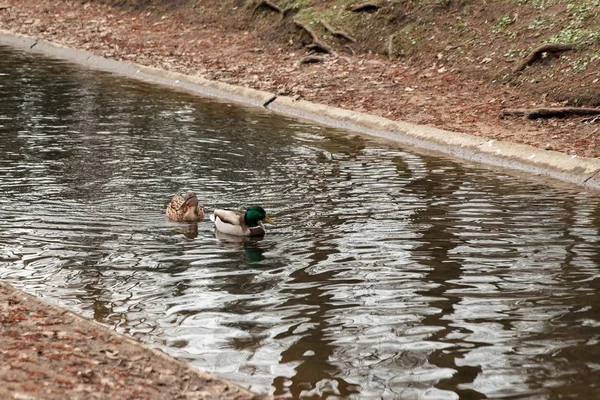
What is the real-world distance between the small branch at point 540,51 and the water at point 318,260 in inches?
168

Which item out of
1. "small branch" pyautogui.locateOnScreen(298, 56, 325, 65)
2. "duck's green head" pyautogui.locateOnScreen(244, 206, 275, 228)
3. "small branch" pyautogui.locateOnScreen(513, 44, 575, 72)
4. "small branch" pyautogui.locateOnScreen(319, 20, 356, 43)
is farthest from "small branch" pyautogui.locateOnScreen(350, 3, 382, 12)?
"duck's green head" pyautogui.locateOnScreen(244, 206, 275, 228)

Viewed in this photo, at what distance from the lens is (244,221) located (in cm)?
1137

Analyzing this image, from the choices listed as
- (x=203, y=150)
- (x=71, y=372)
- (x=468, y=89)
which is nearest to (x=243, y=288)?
(x=71, y=372)

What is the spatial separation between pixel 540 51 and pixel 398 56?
13.6 feet

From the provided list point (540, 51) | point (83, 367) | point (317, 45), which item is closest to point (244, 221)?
point (83, 367)

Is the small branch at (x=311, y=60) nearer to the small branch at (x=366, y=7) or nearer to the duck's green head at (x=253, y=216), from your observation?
the small branch at (x=366, y=7)

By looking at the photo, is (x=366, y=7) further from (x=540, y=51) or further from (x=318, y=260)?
(x=318, y=260)

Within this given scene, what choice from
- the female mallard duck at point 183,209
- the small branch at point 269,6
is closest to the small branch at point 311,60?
the small branch at point 269,6

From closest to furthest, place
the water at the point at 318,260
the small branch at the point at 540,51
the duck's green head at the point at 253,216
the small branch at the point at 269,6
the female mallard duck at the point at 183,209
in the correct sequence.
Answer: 1. the water at the point at 318,260
2. the duck's green head at the point at 253,216
3. the female mallard duck at the point at 183,209
4. the small branch at the point at 540,51
5. the small branch at the point at 269,6

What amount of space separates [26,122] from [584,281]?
1182 centimetres

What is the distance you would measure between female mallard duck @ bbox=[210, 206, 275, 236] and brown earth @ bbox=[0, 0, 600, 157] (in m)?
6.48

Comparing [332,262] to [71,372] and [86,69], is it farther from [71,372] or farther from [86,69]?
[86,69]

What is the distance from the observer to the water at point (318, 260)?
7.72 meters

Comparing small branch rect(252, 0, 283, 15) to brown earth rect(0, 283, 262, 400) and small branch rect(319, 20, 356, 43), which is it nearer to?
small branch rect(319, 20, 356, 43)
